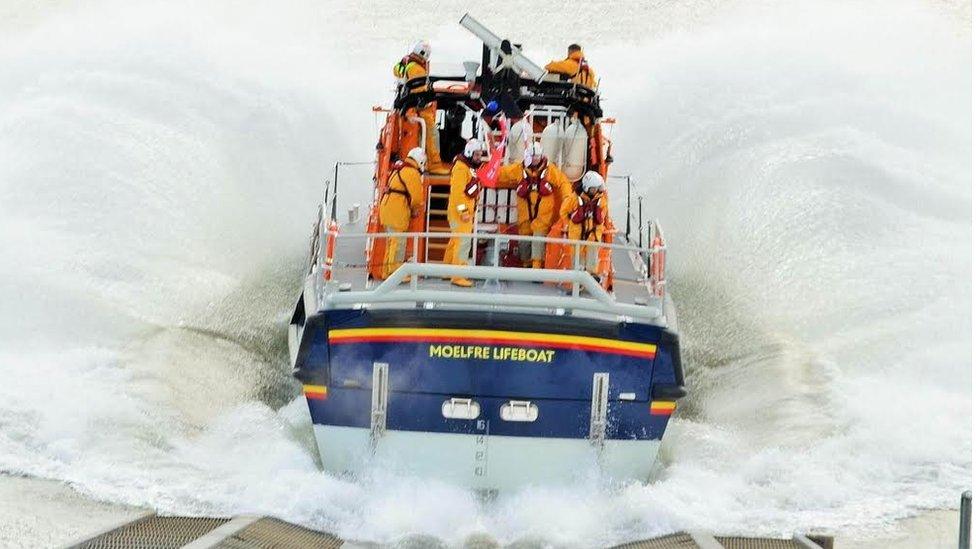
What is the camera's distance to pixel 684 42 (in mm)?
19078

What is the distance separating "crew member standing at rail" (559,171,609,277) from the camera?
10.2 metres

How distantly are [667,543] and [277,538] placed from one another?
2.23 meters

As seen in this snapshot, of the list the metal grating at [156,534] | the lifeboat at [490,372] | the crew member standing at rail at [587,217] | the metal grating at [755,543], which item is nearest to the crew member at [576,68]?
the crew member standing at rail at [587,217]

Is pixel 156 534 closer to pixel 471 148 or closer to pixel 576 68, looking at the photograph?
pixel 471 148

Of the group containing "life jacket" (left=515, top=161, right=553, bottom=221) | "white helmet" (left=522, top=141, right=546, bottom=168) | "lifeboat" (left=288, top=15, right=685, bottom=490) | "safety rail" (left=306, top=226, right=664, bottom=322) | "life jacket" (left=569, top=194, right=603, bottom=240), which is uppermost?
"white helmet" (left=522, top=141, right=546, bottom=168)

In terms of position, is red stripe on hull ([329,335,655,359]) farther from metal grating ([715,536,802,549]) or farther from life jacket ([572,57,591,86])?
life jacket ([572,57,591,86])

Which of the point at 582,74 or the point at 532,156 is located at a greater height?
the point at 582,74

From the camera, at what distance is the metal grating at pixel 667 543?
8.89 metres

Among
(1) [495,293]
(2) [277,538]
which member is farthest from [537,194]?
(2) [277,538]

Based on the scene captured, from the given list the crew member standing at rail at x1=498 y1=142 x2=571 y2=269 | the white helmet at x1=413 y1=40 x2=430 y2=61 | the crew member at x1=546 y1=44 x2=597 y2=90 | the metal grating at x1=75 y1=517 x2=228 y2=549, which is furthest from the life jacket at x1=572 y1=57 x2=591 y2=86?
the metal grating at x1=75 y1=517 x2=228 y2=549

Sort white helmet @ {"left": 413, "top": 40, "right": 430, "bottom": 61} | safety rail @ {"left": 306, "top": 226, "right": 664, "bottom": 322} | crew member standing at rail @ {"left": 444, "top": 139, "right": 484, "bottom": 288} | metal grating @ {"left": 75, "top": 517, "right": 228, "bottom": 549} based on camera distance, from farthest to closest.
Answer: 1. white helmet @ {"left": 413, "top": 40, "right": 430, "bottom": 61}
2. crew member standing at rail @ {"left": 444, "top": 139, "right": 484, "bottom": 288}
3. safety rail @ {"left": 306, "top": 226, "right": 664, "bottom": 322}
4. metal grating @ {"left": 75, "top": 517, "right": 228, "bottom": 549}

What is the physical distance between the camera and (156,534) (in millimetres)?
8523

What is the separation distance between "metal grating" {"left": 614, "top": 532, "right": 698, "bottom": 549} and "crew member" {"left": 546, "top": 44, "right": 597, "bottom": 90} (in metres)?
5.12

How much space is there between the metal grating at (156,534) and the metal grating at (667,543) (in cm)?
238
